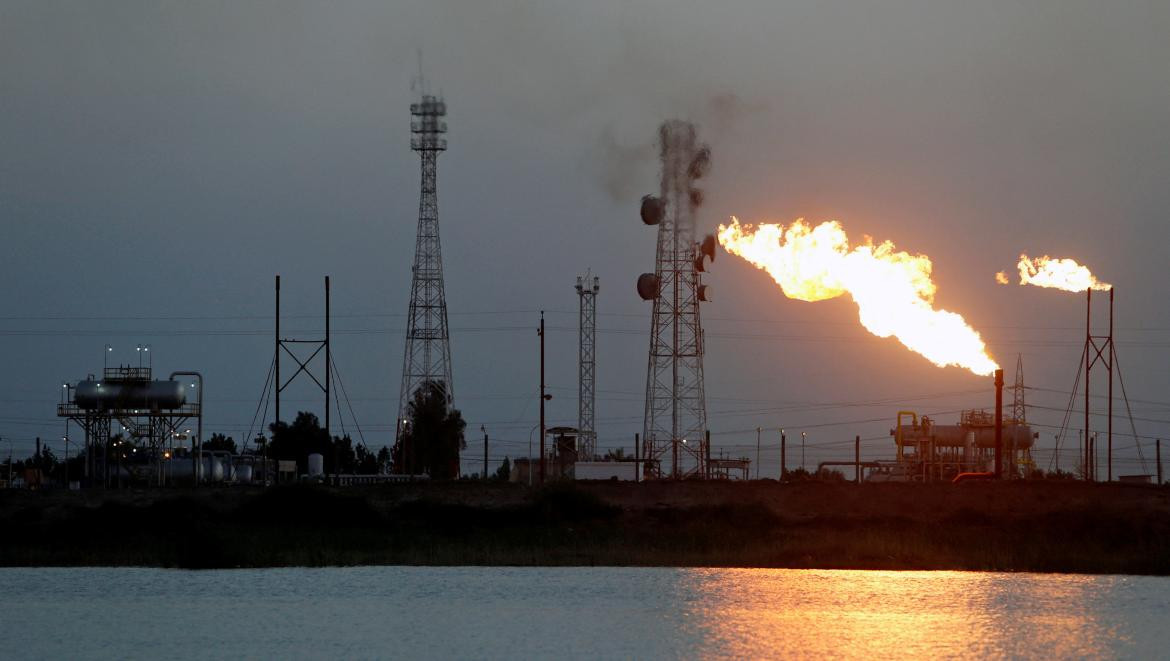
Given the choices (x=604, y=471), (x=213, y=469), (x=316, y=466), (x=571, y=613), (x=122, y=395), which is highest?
(x=122, y=395)

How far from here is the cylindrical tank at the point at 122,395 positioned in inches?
3452

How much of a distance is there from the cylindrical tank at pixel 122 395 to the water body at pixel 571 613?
135ft

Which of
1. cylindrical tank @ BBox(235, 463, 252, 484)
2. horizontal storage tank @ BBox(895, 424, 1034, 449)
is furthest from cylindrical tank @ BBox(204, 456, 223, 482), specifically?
horizontal storage tank @ BBox(895, 424, 1034, 449)

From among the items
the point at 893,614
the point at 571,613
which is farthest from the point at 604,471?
the point at 893,614

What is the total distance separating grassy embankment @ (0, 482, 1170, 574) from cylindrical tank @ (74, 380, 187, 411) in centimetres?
2203

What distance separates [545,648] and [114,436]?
66.1m

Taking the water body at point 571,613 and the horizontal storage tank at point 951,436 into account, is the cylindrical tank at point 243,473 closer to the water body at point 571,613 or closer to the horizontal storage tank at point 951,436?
the horizontal storage tank at point 951,436

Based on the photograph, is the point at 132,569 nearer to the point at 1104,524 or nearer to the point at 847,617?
the point at 847,617

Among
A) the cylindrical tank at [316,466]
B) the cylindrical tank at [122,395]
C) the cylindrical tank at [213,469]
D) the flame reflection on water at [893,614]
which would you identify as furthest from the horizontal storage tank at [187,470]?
the flame reflection on water at [893,614]

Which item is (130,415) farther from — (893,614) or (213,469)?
(893,614)

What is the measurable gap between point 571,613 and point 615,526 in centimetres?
2370

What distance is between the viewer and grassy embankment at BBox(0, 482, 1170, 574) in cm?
5075

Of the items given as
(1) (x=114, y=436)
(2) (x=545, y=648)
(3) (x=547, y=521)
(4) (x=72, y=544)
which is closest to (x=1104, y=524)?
(3) (x=547, y=521)

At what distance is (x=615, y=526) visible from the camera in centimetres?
5991
